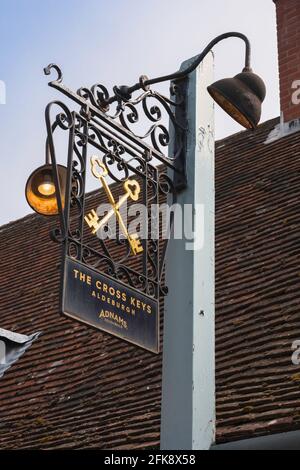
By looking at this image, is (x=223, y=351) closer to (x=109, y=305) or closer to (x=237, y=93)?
(x=237, y=93)

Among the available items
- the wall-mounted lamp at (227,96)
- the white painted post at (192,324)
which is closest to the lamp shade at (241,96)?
the wall-mounted lamp at (227,96)

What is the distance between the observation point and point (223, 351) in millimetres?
7207

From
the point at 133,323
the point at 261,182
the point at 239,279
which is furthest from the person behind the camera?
the point at 261,182

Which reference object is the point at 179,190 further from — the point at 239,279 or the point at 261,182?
the point at 261,182

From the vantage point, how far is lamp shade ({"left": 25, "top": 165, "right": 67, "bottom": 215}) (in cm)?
641

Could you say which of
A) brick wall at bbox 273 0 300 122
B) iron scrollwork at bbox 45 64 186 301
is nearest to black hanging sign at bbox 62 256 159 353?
iron scrollwork at bbox 45 64 186 301

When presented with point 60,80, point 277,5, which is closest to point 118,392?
point 60,80

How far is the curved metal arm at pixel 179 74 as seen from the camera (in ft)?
19.9

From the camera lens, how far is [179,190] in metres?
6.18

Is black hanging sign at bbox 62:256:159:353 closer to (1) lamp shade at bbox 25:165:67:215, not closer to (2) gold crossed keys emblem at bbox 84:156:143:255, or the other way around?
(2) gold crossed keys emblem at bbox 84:156:143:255

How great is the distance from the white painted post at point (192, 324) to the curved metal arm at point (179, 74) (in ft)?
0.77

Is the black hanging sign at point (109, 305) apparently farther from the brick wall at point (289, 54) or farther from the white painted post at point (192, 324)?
the brick wall at point (289, 54)

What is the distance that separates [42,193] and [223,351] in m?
1.76
